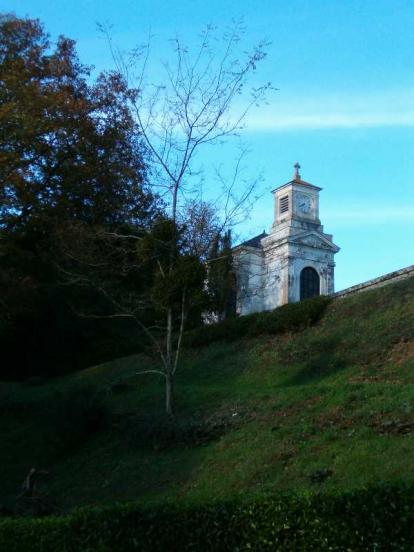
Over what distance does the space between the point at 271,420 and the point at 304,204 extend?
1381 inches

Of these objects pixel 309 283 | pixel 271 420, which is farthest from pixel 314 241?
pixel 271 420

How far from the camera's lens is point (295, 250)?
145ft

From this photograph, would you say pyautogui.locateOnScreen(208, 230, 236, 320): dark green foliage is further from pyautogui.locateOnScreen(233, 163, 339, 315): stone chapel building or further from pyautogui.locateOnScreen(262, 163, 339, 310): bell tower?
pyautogui.locateOnScreen(262, 163, 339, 310): bell tower

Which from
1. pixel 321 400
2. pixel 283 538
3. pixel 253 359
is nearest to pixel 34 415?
pixel 253 359

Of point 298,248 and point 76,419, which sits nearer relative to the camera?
point 76,419

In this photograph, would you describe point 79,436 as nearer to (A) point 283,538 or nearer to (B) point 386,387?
(B) point 386,387

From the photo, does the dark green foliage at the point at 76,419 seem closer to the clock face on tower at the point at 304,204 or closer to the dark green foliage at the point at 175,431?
the dark green foliage at the point at 175,431

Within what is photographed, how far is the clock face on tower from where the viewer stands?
152 ft

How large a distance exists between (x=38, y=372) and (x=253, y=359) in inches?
472

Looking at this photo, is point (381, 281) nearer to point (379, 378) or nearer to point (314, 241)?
point (379, 378)

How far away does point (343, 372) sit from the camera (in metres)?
15.5

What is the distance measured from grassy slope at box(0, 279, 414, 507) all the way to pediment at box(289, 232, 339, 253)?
76.0 ft

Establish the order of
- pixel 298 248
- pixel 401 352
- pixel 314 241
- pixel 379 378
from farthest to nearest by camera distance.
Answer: pixel 314 241 → pixel 298 248 → pixel 401 352 → pixel 379 378

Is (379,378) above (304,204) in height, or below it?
below
